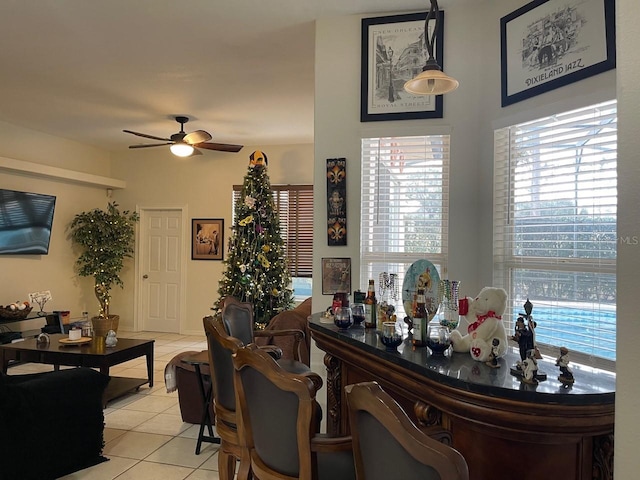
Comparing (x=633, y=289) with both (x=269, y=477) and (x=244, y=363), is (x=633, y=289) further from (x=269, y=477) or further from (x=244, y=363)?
(x=269, y=477)

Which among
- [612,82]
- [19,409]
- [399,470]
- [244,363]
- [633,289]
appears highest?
[612,82]

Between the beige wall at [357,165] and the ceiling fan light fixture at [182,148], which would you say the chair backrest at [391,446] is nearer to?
the beige wall at [357,165]

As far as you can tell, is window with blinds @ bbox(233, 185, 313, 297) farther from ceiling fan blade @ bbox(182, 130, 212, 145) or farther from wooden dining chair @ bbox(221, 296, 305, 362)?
wooden dining chair @ bbox(221, 296, 305, 362)

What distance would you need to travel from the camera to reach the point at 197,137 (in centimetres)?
520

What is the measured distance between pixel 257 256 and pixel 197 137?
1.50 meters

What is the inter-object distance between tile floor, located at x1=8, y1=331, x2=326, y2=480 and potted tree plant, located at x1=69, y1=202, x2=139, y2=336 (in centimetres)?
279

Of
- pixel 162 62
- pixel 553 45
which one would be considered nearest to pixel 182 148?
pixel 162 62

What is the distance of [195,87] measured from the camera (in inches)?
189

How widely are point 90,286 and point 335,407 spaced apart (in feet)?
21.1

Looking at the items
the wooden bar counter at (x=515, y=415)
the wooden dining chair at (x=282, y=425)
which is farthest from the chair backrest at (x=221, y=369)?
the wooden bar counter at (x=515, y=415)

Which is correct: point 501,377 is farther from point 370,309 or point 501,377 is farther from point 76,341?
point 76,341

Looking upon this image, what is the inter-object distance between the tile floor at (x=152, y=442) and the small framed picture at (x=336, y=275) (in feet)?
1.57

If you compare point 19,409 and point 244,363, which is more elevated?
point 244,363

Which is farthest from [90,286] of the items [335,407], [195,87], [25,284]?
[335,407]
